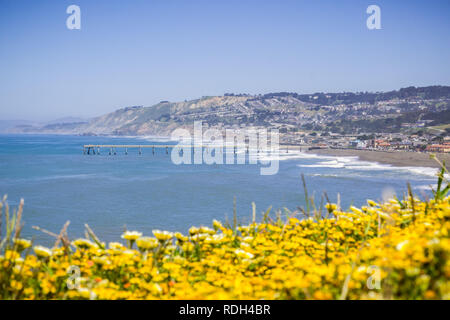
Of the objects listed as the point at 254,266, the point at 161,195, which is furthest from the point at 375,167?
the point at 254,266

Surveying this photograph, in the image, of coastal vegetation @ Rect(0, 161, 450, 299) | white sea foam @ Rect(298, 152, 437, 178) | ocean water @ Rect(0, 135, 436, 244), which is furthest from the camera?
white sea foam @ Rect(298, 152, 437, 178)

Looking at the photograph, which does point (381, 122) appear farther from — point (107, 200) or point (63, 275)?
point (63, 275)

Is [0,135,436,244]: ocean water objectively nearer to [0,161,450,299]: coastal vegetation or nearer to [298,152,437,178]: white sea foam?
[298,152,437,178]: white sea foam

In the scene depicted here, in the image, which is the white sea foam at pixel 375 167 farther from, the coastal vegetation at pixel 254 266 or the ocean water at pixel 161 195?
the coastal vegetation at pixel 254 266

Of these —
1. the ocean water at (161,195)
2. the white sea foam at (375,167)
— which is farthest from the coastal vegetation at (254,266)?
the white sea foam at (375,167)

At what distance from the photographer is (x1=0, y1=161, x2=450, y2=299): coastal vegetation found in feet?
8.70

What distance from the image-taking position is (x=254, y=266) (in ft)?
11.8

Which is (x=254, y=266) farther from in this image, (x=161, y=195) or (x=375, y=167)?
(x=375, y=167)

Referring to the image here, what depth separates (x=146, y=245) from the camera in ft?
11.5

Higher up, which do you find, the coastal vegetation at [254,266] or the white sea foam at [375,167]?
the coastal vegetation at [254,266]

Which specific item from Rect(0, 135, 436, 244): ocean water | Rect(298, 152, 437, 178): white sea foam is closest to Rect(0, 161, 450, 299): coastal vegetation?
Rect(0, 135, 436, 244): ocean water

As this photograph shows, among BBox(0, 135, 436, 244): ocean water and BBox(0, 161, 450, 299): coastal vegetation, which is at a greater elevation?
BBox(0, 161, 450, 299): coastal vegetation

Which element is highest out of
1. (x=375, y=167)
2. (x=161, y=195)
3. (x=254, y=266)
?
(x=254, y=266)

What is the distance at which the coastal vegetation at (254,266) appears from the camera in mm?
2650
